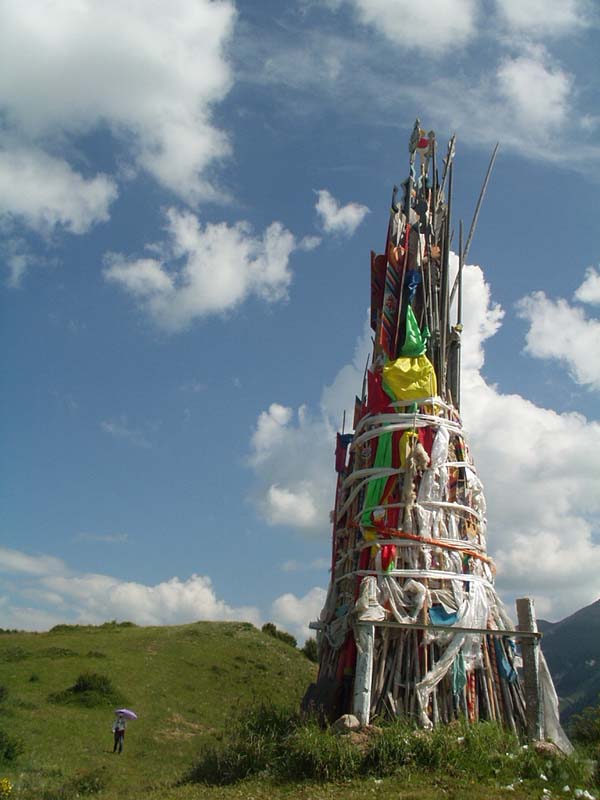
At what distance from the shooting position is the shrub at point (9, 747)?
48.6 ft

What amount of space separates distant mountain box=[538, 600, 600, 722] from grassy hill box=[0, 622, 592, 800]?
23096 millimetres

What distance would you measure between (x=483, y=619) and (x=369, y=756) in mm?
4403

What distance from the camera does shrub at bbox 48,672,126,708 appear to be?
2170 centimetres

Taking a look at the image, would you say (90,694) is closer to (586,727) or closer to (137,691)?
(137,691)

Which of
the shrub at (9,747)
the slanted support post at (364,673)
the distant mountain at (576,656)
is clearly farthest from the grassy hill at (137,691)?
the distant mountain at (576,656)

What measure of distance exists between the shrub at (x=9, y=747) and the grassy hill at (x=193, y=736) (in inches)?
6.5

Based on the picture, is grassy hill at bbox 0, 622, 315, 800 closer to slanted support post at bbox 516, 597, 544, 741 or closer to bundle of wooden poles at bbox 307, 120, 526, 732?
bundle of wooden poles at bbox 307, 120, 526, 732

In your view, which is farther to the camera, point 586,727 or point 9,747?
point 9,747

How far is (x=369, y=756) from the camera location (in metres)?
9.77

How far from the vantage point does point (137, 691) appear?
24594 mm

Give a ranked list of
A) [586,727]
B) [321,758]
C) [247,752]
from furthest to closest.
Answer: [586,727] → [247,752] → [321,758]

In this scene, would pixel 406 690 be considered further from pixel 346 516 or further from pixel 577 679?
pixel 577 679

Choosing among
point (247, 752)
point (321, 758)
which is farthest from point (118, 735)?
point (321, 758)

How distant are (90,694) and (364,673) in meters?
14.2
